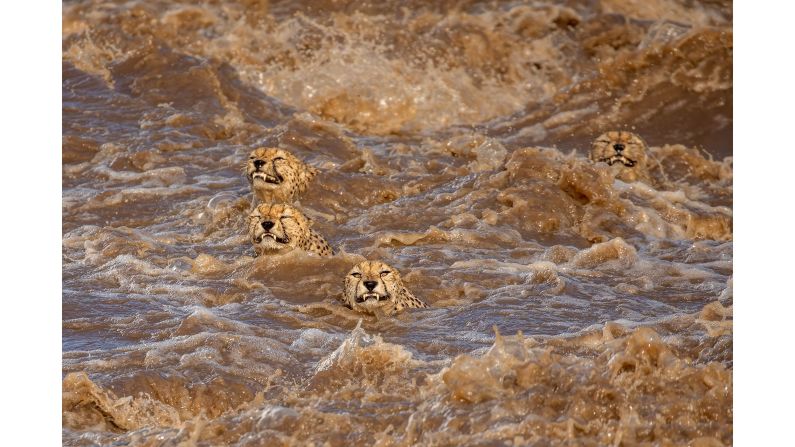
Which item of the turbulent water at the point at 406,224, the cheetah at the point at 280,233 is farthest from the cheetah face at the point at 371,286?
the cheetah at the point at 280,233

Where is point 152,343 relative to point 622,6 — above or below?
below

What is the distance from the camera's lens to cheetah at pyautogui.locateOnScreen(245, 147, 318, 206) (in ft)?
41.8

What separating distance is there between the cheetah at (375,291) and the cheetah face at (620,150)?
4.48 meters

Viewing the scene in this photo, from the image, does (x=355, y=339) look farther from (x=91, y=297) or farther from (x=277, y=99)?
(x=277, y=99)

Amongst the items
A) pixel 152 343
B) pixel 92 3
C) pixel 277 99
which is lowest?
pixel 152 343

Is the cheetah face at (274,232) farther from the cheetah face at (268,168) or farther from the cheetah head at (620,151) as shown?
the cheetah head at (620,151)

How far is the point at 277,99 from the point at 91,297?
256 inches

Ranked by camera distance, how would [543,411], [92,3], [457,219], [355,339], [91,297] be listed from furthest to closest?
1. [92,3]
2. [457,219]
3. [91,297]
4. [355,339]
5. [543,411]

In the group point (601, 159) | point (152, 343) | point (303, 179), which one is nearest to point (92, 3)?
point (303, 179)

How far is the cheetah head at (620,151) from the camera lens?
14188 mm

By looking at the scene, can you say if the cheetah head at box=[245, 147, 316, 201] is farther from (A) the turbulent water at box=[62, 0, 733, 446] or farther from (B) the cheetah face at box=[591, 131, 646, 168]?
(B) the cheetah face at box=[591, 131, 646, 168]

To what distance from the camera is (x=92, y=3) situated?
1756 cm

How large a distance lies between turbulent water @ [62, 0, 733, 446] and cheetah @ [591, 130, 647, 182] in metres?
0.28

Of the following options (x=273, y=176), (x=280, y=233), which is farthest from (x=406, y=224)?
(x=280, y=233)
